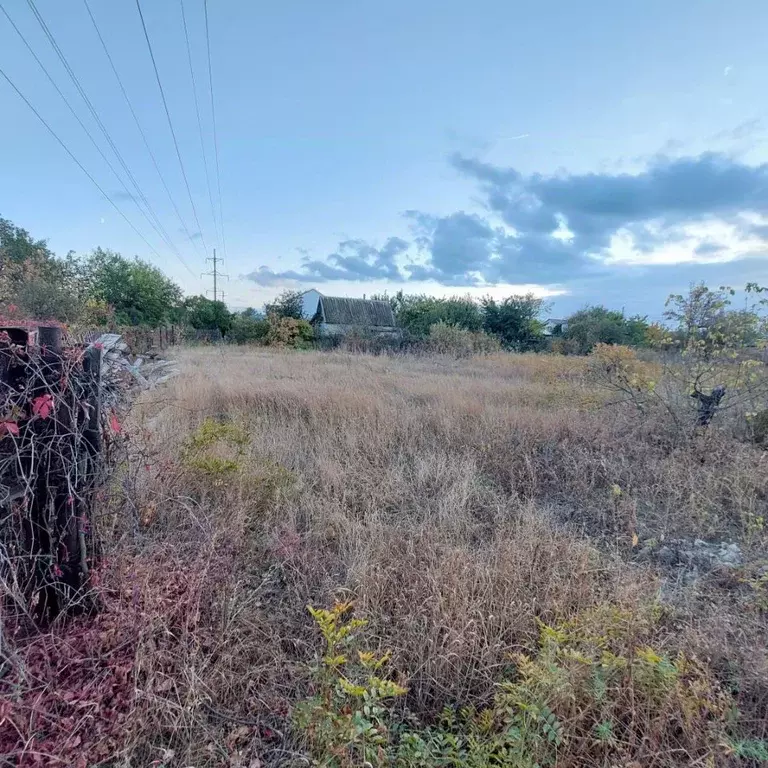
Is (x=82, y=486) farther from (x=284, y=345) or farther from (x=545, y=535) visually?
(x=284, y=345)

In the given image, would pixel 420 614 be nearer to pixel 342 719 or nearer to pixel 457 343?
pixel 342 719

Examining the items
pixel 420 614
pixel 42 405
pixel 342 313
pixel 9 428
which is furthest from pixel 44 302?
pixel 342 313

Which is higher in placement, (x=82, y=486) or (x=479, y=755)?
(x=82, y=486)

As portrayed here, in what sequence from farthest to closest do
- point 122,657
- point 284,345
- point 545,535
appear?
A: point 284,345, point 545,535, point 122,657

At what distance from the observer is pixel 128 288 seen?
2445cm

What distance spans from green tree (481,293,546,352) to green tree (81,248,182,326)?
2209 centimetres

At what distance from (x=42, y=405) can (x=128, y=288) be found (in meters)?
28.1

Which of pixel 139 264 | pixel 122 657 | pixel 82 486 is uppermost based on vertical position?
pixel 139 264

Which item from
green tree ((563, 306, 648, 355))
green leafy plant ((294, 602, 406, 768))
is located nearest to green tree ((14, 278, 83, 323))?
green leafy plant ((294, 602, 406, 768))

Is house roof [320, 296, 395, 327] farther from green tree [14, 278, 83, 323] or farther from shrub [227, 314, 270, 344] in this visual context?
green tree [14, 278, 83, 323]

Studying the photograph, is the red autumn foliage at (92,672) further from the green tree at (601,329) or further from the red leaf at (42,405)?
the green tree at (601,329)

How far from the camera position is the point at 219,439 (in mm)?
3822

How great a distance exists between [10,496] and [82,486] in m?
0.26

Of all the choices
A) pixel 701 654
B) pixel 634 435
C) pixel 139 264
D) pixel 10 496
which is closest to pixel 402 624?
pixel 701 654
